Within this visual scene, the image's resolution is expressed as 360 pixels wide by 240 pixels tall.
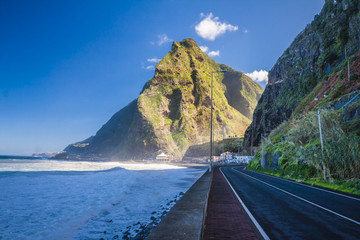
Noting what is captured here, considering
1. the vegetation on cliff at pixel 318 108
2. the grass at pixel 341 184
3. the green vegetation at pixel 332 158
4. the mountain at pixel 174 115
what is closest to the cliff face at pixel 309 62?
the vegetation on cliff at pixel 318 108

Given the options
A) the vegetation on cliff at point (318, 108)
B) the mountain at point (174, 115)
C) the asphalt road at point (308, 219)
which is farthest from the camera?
the mountain at point (174, 115)

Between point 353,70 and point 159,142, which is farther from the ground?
point 353,70

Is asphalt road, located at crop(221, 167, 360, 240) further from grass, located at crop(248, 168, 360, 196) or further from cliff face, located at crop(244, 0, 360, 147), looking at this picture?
cliff face, located at crop(244, 0, 360, 147)

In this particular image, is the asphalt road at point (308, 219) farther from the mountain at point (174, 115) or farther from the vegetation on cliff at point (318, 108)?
the mountain at point (174, 115)

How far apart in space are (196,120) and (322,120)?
488 feet

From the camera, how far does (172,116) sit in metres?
164

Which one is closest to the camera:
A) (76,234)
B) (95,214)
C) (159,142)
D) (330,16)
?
(76,234)

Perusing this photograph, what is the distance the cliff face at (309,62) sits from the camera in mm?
44281

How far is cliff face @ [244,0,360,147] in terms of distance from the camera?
145 ft

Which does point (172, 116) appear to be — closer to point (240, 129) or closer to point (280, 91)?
point (240, 129)

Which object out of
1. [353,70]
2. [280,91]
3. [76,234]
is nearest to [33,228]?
[76,234]

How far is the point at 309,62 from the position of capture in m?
61.9

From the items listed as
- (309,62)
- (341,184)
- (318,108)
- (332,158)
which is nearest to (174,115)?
(309,62)

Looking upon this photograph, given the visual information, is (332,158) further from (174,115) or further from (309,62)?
(174,115)
